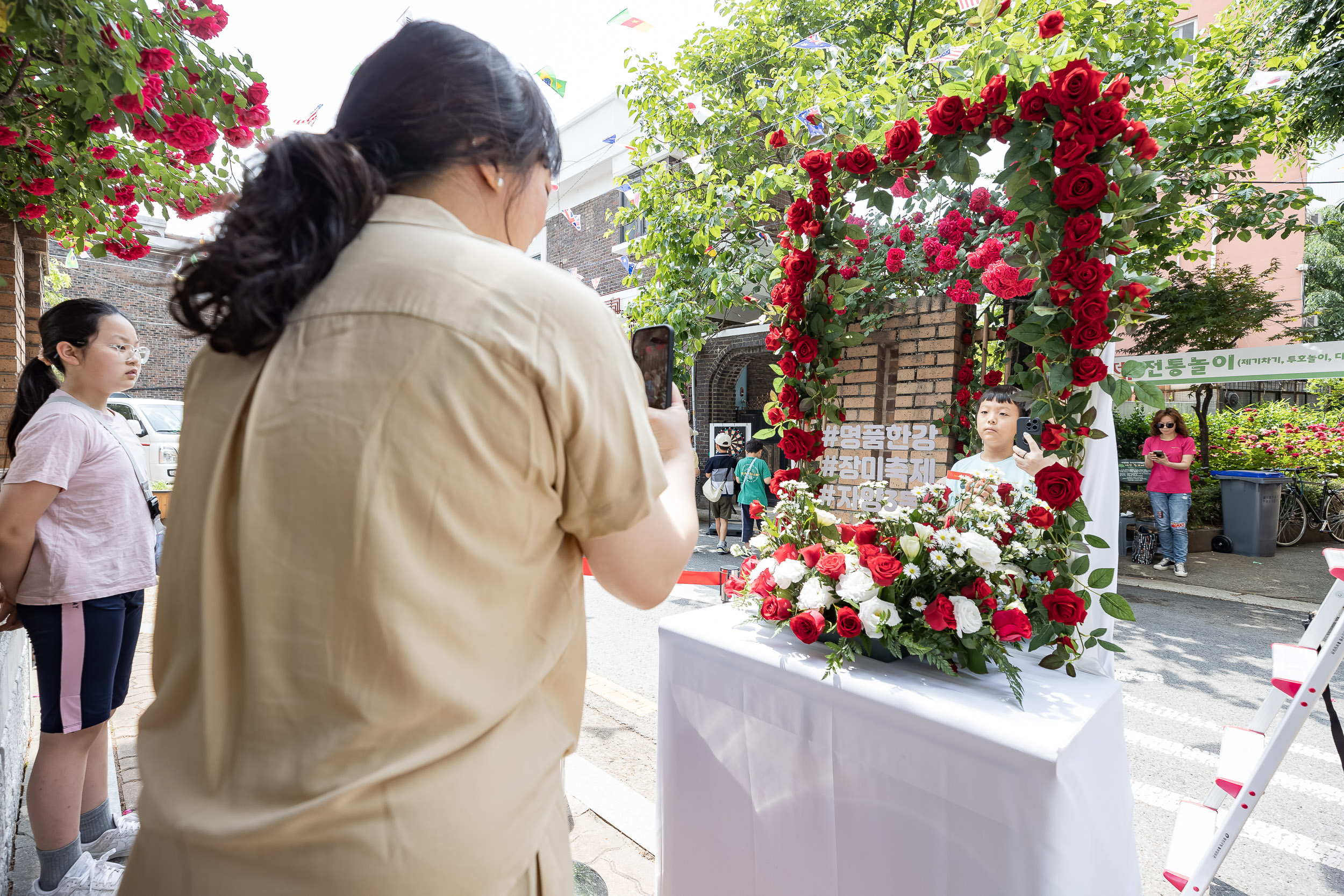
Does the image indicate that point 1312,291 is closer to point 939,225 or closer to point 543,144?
point 939,225

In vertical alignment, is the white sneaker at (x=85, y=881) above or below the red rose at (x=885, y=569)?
below

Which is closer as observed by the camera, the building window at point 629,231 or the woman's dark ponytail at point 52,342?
the woman's dark ponytail at point 52,342

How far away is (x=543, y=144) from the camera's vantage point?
88 centimetres

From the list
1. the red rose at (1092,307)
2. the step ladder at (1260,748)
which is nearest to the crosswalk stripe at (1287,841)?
the step ladder at (1260,748)

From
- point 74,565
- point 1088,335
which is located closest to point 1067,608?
point 1088,335

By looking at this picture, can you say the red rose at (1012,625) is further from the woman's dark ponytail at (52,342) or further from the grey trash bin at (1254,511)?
the grey trash bin at (1254,511)

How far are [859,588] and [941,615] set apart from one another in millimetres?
209

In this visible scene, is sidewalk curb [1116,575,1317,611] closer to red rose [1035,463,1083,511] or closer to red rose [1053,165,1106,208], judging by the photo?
red rose [1035,463,1083,511]

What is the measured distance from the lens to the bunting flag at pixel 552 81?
684cm

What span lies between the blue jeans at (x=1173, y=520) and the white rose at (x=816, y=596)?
7660mm

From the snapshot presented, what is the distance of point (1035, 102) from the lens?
1855mm

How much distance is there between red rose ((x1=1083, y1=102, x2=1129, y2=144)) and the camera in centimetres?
174

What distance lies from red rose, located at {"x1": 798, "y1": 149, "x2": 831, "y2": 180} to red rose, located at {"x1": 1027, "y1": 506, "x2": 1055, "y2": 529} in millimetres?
1336

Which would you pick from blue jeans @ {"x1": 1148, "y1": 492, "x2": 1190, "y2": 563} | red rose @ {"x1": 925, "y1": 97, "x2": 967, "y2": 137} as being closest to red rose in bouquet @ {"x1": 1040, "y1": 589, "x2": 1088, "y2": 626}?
red rose @ {"x1": 925, "y1": 97, "x2": 967, "y2": 137}
